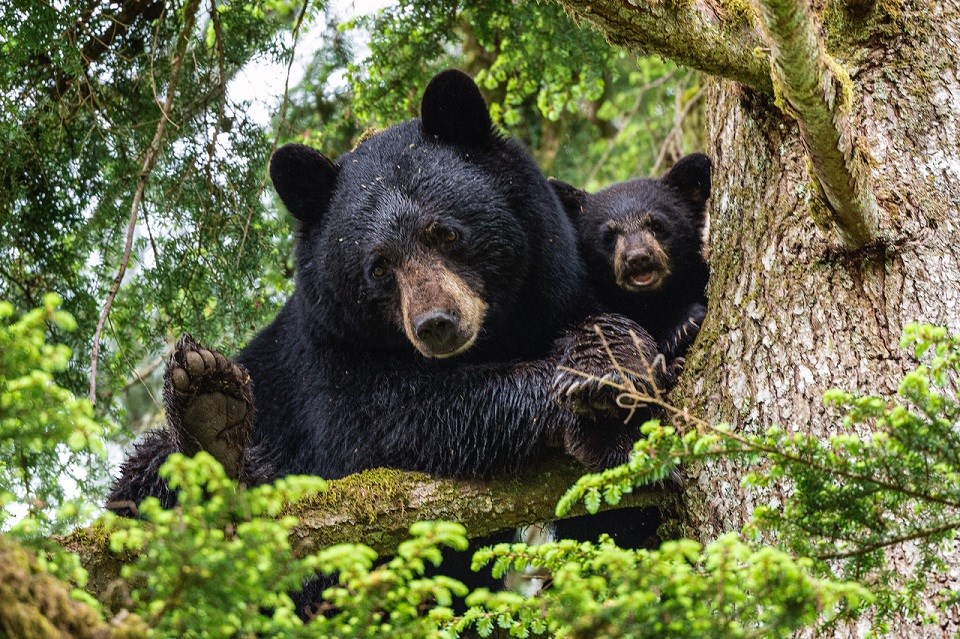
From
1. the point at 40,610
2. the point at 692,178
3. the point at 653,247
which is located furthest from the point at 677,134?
the point at 40,610

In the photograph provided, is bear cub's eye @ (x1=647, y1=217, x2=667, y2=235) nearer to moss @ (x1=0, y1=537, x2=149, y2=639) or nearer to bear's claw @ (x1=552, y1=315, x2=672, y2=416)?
bear's claw @ (x1=552, y1=315, x2=672, y2=416)

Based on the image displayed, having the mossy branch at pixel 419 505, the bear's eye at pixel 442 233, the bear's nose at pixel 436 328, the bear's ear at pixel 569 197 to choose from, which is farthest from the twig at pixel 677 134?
the mossy branch at pixel 419 505

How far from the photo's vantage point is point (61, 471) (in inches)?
198

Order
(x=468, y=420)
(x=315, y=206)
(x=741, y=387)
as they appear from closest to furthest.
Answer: (x=741, y=387) → (x=468, y=420) → (x=315, y=206)

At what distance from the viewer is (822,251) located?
11.9ft

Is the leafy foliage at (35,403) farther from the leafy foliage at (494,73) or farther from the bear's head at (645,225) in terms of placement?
the leafy foliage at (494,73)

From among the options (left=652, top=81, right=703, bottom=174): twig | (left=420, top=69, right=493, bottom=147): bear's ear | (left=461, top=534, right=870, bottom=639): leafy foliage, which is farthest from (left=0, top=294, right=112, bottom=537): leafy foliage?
(left=652, top=81, right=703, bottom=174): twig

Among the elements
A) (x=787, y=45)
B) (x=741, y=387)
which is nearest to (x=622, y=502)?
(x=741, y=387)

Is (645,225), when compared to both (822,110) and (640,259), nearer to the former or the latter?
(640,259)

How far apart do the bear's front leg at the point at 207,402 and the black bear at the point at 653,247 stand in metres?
1.96

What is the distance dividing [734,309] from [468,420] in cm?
133

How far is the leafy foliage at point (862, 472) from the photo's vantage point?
222 centimetres

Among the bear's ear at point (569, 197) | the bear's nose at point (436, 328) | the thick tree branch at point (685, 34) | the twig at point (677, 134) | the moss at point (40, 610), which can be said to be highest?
the twig at point (677, 134)

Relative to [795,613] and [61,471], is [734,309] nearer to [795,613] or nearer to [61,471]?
[795,613]
